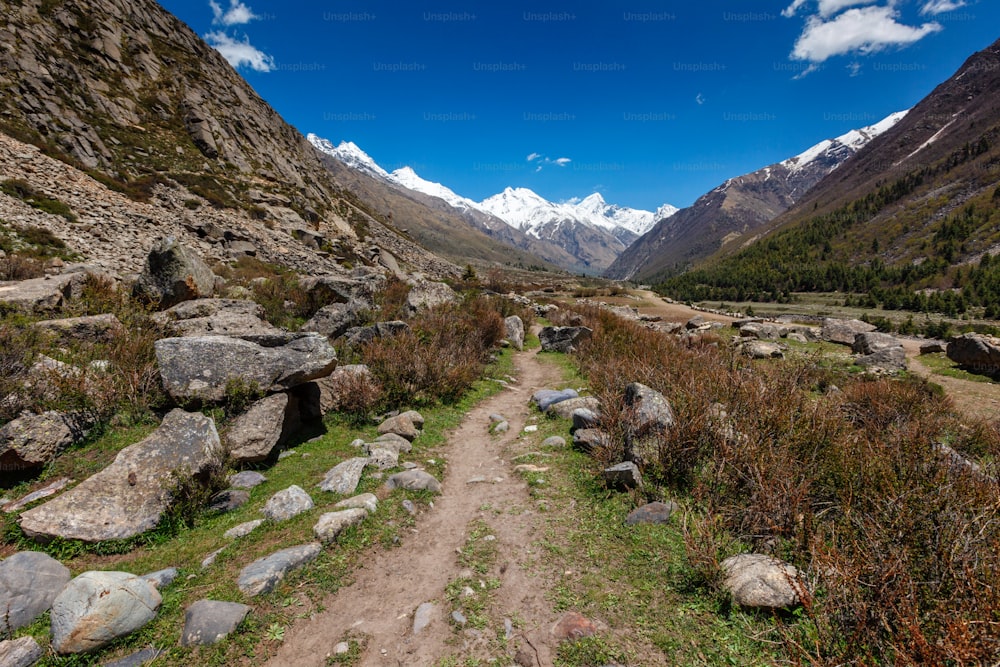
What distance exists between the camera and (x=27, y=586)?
324 centimetres

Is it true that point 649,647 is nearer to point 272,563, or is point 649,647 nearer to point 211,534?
point 272,563

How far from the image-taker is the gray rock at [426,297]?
15.0 m

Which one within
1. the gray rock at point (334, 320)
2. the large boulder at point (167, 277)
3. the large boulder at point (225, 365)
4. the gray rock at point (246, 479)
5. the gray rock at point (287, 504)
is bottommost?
the gray rock at point (287, 504)

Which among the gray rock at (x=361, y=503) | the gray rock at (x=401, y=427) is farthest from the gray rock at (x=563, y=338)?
the gray rock at (x=361, y=503)

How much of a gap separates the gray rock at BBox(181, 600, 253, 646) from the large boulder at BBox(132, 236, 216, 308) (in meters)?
10.6

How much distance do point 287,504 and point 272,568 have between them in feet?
3.82

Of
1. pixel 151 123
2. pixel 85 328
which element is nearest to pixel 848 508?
pixel 85 328

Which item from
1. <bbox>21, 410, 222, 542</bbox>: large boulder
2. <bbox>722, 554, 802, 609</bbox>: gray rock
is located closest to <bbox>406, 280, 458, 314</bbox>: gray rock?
<bbox>21, 410, 222, 542</bbox>: large boulder

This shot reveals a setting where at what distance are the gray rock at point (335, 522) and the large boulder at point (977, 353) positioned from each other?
20039 mm

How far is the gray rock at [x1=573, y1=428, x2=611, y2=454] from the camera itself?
6.34 meters

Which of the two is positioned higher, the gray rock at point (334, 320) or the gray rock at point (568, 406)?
the gray rock at point (334, 320)

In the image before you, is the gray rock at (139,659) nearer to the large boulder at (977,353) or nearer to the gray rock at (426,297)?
the gray rock at (426,297)

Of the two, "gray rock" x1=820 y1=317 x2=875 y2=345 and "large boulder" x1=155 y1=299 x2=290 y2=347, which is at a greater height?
"large boulder" x1=155 y1=299 x2=290 y2=347

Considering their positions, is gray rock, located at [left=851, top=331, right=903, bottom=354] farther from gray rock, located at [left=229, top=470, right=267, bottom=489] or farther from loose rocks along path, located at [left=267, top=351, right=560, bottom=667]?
gray rock, located at [left=229, top=470, right=267, bottom=489]
